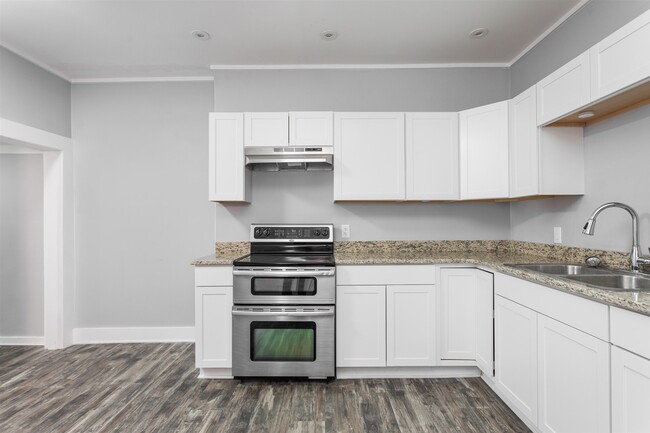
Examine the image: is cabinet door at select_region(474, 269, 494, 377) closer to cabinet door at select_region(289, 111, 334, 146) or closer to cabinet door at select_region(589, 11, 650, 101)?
cabinet door at select_region(589, 11, 650, 101)

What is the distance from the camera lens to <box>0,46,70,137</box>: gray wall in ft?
9.18

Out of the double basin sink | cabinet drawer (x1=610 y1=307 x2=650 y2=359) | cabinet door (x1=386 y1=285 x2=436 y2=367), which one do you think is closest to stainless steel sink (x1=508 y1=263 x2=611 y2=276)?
the double basin sink

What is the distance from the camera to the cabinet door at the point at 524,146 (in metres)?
2.30

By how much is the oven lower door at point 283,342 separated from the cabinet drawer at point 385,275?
0.29 m

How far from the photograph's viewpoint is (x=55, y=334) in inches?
130

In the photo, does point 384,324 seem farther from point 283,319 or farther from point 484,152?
point 484,152

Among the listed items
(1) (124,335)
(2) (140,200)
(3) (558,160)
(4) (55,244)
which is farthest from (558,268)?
(4) (55,244)

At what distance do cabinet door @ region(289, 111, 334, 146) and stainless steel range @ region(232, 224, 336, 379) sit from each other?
3.60 feet

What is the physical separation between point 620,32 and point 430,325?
2.09 metres

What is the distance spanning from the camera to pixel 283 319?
2.46 m

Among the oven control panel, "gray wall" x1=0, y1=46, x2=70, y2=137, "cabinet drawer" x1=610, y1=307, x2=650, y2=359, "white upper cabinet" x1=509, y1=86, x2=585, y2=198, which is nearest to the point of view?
"cabinet drawer" x1=610, y1=307, x2=650, y2=359

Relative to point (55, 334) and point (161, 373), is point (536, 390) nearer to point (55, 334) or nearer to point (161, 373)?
point (161, 373)

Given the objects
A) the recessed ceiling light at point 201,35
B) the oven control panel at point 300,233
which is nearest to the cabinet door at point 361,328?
the oven control panel at point 300,233

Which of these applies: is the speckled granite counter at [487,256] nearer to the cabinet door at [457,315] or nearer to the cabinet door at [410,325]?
the cabinet door at [457,315]
